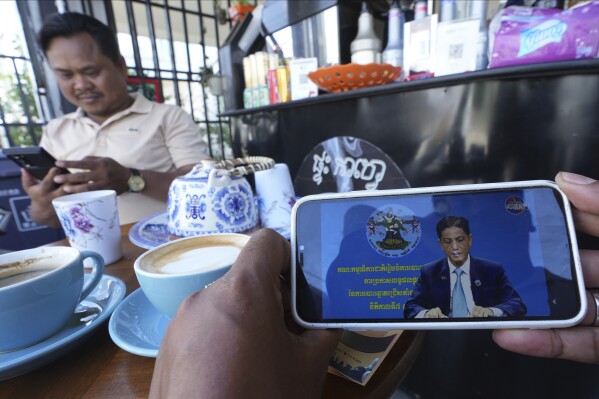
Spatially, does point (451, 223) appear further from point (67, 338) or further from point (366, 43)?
point (366, 43)

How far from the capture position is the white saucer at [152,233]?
0.58 metres

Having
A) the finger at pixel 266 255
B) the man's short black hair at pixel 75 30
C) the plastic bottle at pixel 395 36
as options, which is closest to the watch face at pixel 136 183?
the man's short black hair at pixel 75 30

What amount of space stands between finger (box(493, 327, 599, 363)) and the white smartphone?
34 mm

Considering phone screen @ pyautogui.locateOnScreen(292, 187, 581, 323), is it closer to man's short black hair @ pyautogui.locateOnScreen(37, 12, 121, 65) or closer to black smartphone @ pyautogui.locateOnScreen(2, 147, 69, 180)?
black smartphone @ pyautogui.locateOnScreen(2, 147, 69, 180)

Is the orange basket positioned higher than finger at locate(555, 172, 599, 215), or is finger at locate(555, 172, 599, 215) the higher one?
the orange basket

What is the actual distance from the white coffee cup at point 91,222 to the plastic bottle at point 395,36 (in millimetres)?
978

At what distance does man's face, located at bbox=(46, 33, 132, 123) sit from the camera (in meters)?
1.06

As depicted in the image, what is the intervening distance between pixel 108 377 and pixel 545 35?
94 centimetres

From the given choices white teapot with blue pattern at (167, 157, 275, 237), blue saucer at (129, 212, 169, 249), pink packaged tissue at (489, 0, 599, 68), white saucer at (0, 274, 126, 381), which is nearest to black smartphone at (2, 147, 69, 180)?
blue saucer at (129, 212, 169, 249)

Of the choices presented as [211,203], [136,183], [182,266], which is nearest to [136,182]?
[136,183]

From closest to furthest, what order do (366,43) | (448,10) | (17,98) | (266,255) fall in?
(266,255)
(448,10)
(366,43)
(17,98)

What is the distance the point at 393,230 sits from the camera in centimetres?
33

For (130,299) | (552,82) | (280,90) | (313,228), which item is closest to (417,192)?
(313,228)

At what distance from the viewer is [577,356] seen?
0.35 m
